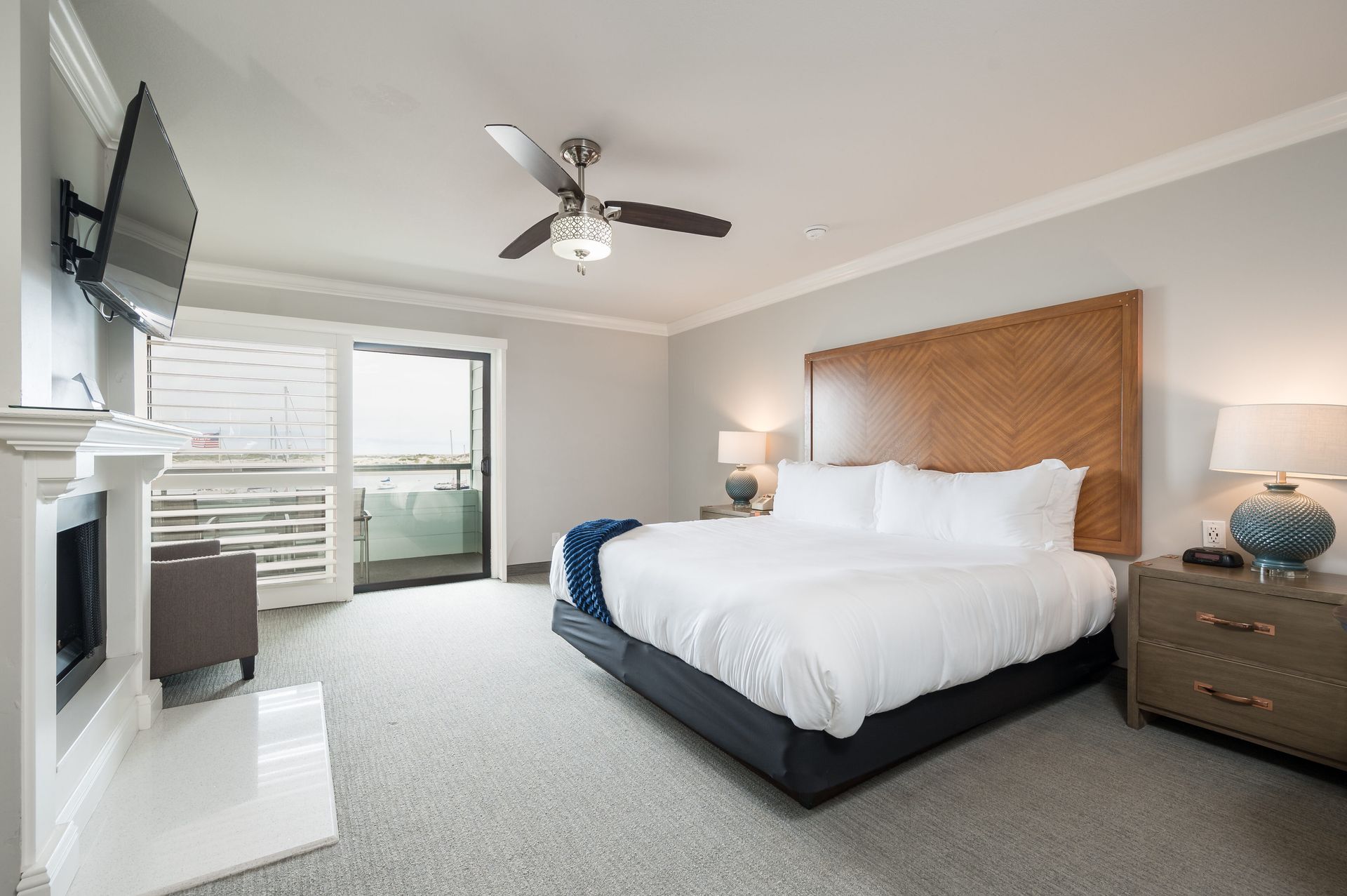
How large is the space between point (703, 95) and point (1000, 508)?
2.34m

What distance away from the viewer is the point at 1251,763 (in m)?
2.30

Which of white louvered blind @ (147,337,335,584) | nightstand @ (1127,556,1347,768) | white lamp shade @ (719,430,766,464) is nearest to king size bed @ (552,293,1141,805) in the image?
nightstand @ (1127,556,1347,768)

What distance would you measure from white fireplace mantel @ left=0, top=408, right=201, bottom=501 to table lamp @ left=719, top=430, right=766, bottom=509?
3.90 meters

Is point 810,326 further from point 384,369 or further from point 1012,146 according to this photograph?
point 384,369

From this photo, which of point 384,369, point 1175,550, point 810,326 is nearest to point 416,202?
point 384,369

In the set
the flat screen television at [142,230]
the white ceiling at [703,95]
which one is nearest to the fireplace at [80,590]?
the flat screen television at [142,230]

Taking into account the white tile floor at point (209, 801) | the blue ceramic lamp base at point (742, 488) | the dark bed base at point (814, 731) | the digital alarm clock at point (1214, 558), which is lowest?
the white tile floor at point (209, 801)

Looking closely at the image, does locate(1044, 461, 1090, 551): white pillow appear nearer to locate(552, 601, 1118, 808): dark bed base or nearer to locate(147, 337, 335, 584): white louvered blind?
locate(552, 601, 1118, 808): dark bed base

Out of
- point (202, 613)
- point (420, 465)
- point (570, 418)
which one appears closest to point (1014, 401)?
point (570, 418)

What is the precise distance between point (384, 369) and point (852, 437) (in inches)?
150

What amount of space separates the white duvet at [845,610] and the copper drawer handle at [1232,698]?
415mm

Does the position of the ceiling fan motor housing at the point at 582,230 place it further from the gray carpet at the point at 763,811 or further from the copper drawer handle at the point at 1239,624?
the copper drawer handle at the point at 1239,624

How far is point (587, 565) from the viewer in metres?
3.07

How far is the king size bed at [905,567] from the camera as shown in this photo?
194 cm
